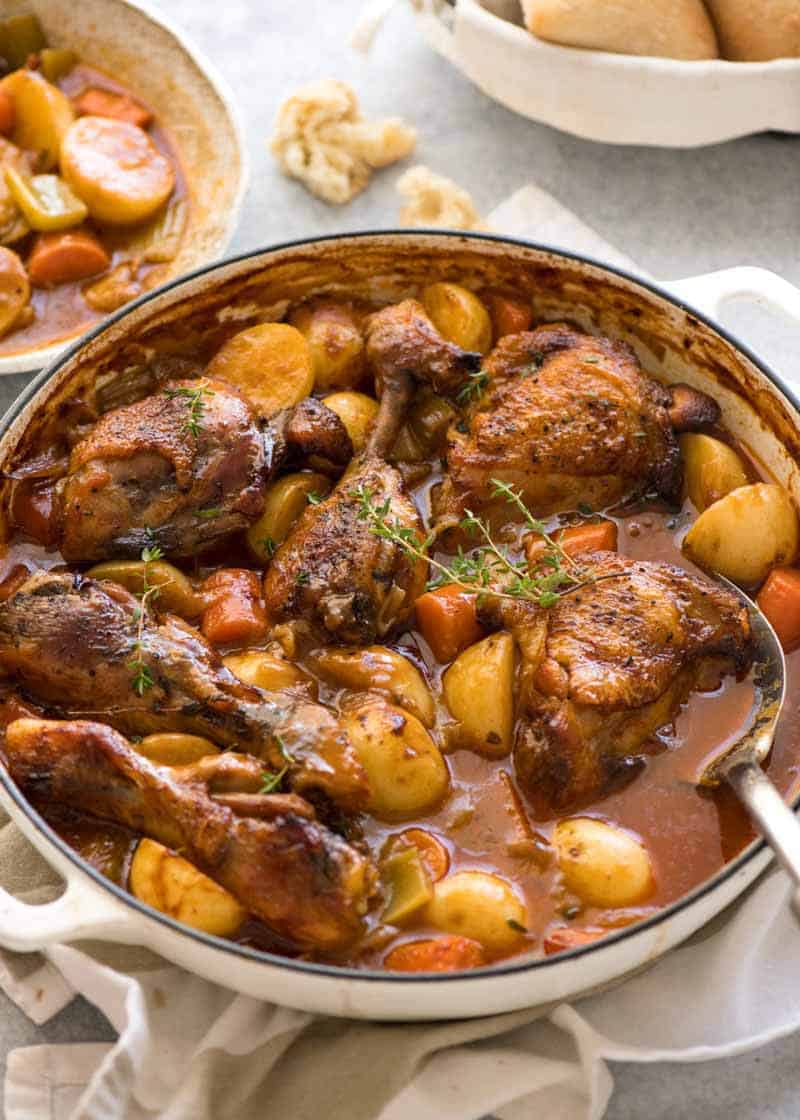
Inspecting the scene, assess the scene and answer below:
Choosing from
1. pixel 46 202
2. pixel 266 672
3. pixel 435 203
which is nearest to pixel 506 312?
pixel 435 203

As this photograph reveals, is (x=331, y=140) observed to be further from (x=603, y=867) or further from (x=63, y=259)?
(x=603, y=867)

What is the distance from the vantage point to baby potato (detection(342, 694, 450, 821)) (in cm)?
221

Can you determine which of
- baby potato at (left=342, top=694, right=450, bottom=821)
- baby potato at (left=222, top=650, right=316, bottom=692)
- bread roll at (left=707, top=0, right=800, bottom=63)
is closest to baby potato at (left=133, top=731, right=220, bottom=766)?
baby potato at (left=222, top=650, right=316, bottom=692)

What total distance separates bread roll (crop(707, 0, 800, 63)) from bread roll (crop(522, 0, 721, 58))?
0.03 metres

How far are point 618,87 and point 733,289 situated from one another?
0.78 meters

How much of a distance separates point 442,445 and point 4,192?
4.43 feet

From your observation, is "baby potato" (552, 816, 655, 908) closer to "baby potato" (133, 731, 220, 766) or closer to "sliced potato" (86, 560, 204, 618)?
"baby potato" (133, 731, 220, 766)

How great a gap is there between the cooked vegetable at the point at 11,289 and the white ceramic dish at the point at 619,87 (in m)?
1.19

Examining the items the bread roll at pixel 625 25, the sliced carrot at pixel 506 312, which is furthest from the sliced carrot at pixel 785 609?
the bread roll at pixel 625 25

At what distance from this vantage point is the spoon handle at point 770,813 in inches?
77.9

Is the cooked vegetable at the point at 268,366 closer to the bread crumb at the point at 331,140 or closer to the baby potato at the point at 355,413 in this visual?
the baby potato at the point at 355,413

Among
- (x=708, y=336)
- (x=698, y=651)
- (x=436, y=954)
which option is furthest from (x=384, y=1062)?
(x=708, y=336)

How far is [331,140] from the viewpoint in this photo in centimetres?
350

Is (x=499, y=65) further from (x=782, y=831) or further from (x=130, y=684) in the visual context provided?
(x=782, y=831)
